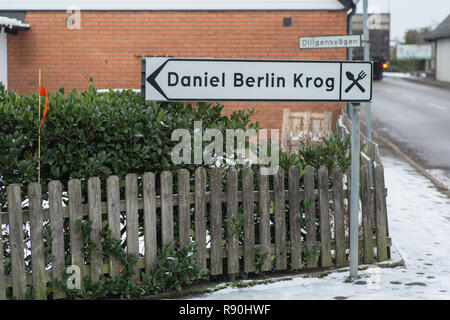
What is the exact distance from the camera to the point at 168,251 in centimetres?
523

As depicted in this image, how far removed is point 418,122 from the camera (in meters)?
21.1

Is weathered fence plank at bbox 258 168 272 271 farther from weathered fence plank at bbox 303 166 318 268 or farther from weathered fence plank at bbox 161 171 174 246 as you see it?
weathered fence plank at bbox 161 171 174 246

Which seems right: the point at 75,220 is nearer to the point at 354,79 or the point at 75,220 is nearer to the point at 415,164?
the point at 354,79

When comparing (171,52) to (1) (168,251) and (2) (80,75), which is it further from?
(1) (168,251)

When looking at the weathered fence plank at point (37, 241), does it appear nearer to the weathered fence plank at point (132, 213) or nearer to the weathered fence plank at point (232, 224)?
the weathered fence plank at point (132, 213)

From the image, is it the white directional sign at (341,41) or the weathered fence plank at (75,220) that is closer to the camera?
the weathered fence plank at (75,220)

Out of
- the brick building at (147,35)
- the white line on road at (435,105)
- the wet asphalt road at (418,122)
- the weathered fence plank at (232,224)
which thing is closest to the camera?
the weathered fence plank at (232,224)

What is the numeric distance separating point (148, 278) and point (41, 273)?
81cm

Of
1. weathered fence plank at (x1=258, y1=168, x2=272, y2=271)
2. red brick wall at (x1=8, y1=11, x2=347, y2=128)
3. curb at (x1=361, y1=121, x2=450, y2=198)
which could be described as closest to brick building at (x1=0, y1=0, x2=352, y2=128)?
red brick wall at (x1=8, y1=11, x2=347, y2=128)

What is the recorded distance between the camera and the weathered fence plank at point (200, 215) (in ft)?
17.5

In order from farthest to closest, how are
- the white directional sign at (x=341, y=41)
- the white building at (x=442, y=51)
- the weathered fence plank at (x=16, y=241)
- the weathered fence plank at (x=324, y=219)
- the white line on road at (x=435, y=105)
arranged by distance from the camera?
the white building at (x=442, y=51), the white line on road at (x=435, y=105), the white directional sign at (x=341, y=41), the weathered fence plank at (x=324, y=219), the weathered fence plank at (x=16, y=241)

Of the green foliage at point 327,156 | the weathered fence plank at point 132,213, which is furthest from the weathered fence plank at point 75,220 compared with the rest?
the green foliage at point 327,156

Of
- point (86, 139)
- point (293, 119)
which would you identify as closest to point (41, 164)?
point (86, 139)

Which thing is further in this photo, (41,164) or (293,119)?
(293,119)
